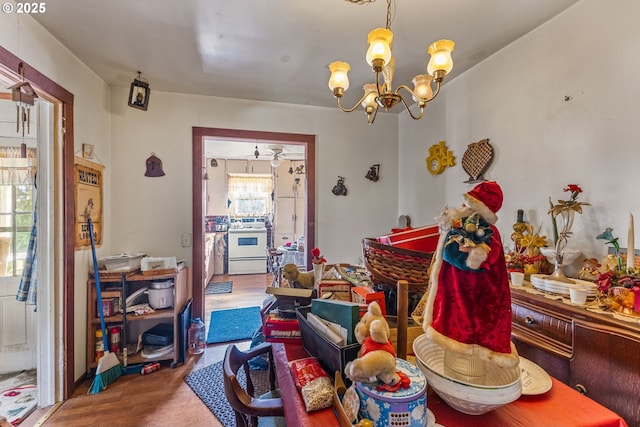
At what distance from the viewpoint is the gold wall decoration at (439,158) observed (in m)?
2.46

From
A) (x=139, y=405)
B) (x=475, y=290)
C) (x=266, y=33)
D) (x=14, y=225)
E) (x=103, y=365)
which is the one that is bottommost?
(x=139, y=405)

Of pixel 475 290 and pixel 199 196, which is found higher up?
pixel 199 196

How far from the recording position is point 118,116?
2572mm

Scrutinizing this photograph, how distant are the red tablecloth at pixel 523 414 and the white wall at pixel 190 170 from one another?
2.39 meters

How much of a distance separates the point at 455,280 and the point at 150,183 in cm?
281

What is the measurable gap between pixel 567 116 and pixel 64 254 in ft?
10.8

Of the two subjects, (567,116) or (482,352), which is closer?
(482,352)

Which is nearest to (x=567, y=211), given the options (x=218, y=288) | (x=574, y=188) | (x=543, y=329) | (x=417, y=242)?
(x=574, y=188)

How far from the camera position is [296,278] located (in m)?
1.44

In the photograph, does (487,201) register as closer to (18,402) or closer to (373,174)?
(373,174)

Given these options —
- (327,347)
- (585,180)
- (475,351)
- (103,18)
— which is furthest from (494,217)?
→ (103,18)

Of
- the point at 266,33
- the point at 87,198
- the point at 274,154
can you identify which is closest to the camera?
the point at 266,33

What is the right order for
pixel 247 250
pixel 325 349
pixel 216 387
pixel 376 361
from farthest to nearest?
pixel 247 250
pixel 216 387
pixel 325 349
pixel 376 361

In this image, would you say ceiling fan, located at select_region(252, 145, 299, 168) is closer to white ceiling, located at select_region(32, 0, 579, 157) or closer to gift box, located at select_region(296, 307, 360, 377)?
white ceiling, located at select_region(32, 0, 579, 157)
